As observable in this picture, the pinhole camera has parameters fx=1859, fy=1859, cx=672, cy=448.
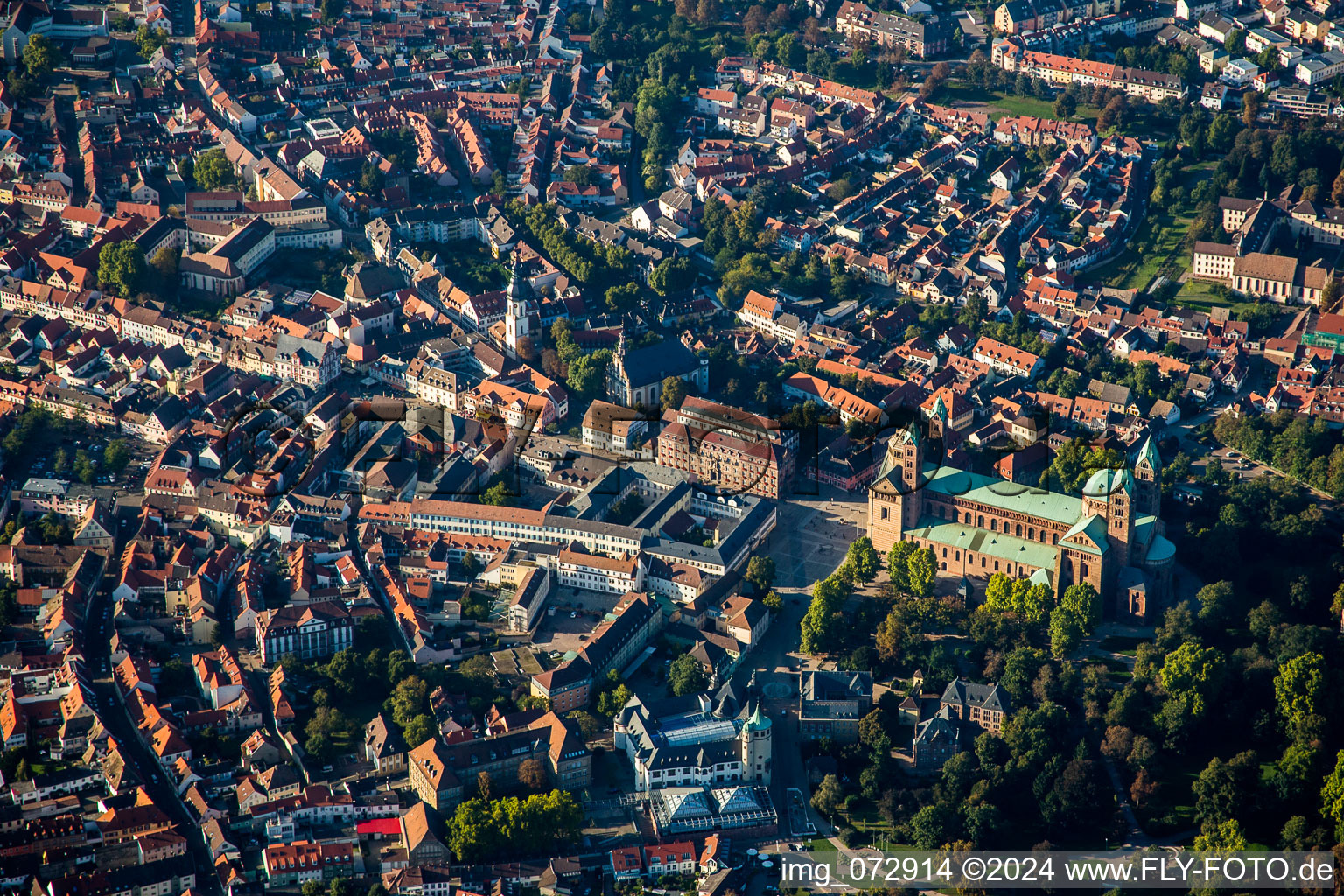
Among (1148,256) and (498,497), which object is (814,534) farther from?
(1148,256)

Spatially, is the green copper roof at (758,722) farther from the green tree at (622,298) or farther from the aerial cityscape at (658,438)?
Result: the green tree at (622,298)

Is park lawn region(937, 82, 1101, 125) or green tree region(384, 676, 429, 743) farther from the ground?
park lawn region(937, 82, 1101, 125)

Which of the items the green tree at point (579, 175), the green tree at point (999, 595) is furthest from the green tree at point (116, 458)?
the green tree at point (999, 595)

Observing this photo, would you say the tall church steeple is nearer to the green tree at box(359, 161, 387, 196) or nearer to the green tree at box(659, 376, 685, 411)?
the green tree at box(659, 376, 685, 411)

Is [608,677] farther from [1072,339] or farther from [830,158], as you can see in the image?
[830,158]

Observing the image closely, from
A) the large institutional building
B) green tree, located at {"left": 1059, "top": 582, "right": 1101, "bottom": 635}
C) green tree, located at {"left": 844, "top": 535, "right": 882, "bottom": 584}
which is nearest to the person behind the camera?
green tree, located at {"left": 1059, "top": 582, "right": 1101, "bottom": 635}

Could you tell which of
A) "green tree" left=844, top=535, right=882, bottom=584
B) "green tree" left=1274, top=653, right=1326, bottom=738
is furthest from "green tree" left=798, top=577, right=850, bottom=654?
"green tree" left=1274, top=653, right=1326, bottom=738
